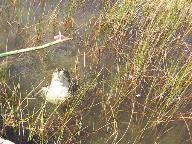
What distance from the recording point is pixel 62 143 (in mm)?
3365

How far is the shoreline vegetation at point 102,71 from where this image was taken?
352 centimetres

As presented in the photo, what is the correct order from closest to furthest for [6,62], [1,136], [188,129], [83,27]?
[1,136] < [188,129] < [6,62] < [83,27]

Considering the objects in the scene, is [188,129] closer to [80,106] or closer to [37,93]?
[80,106]

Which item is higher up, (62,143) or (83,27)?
(83,27)

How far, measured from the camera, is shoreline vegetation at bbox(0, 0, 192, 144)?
352cm

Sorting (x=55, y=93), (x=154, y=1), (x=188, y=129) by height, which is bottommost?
(x=188, y=129)

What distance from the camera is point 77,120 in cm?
356

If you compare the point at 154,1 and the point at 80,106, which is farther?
the point at 154,1

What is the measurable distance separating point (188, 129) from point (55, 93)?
124cm

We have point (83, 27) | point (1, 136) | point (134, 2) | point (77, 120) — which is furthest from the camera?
point (83, 27)

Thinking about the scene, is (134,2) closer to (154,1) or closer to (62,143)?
(154,1)

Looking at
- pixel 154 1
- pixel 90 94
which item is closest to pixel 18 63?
pixel 90 94

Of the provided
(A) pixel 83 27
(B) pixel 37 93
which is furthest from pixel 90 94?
(A) pixel 83 27

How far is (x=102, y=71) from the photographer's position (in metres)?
4.26
